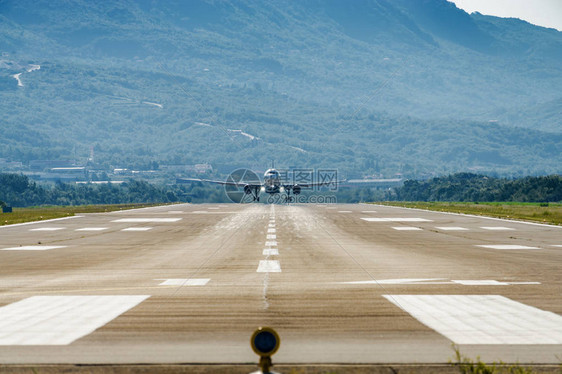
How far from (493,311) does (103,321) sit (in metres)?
5.93

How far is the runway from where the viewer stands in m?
7.76

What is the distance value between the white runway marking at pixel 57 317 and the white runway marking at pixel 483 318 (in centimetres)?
466

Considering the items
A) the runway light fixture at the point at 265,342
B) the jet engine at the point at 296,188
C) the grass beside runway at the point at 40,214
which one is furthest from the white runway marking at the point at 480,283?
the jet engine at the point at 296,188

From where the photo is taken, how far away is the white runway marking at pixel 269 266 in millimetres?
15845

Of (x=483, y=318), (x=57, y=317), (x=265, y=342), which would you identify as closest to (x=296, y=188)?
(x=483, y=318)

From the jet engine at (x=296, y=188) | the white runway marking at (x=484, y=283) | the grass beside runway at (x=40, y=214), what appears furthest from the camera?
the jet engine at (x=296, y=188)

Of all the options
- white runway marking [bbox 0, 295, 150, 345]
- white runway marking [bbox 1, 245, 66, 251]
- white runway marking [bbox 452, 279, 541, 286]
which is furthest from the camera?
white runway marking [bbox 1, 245, 66, 251]

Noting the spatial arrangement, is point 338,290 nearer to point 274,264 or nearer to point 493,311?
point 493,311

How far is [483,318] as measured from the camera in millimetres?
9570

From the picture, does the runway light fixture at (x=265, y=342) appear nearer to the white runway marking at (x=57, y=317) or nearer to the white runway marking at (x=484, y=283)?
the white runway marking at (x=57, y=317)

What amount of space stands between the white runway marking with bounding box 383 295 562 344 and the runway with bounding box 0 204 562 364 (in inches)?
0.8

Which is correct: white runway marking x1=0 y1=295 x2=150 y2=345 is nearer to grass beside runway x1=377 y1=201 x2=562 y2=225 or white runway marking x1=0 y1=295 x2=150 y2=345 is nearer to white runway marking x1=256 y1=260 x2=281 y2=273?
white runway marking x1=256 y1=260 x2=281 y2=273

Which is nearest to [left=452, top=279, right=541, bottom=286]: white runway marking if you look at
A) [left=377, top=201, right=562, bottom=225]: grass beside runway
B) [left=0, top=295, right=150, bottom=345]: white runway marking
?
[left=0, top=295, right=150, bottom=345]: white runway marking

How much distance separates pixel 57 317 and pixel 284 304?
3.60 metres
